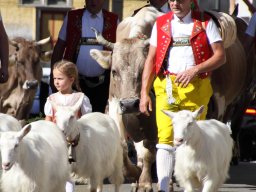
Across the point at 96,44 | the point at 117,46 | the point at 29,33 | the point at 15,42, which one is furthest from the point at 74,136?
the point at 29,33

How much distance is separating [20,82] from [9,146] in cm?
559

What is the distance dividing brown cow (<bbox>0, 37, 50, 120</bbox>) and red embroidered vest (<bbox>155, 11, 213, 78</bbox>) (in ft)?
12.8

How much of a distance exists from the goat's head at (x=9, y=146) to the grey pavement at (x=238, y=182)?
413cm

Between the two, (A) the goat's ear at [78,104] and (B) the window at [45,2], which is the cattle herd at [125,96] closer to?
(A) the goat's ear at [78,104]

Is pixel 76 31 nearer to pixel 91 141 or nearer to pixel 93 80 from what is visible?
pixel 93 80

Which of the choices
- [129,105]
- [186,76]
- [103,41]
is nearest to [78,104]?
[186,76]

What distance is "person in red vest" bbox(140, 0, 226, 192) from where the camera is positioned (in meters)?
11.3

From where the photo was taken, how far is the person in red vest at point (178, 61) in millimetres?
11258

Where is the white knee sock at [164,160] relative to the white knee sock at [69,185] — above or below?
above

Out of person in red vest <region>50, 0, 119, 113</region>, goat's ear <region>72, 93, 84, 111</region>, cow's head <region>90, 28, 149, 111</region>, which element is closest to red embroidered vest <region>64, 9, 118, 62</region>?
person in red vest <region>50, 0, 119, 113</region>

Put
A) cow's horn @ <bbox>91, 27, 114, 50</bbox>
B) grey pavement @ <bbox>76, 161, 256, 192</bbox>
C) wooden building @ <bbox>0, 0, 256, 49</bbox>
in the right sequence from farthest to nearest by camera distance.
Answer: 1. wooden building @ <bbox>0, 0, 256, 49</bbox>
2. grey pavement @ <bbox>76, 161, 256, 192</bbox>
3. cow's horn @ <bbox>91, 27, 114, 50</bbox>

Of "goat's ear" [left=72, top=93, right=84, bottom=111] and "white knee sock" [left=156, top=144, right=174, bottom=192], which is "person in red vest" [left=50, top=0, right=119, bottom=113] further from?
"white knee sock" [left=156, top=144, right=174, bottom=192]

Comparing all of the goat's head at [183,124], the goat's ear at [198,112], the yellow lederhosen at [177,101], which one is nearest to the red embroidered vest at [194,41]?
the yellow lederhosen at [177,101]

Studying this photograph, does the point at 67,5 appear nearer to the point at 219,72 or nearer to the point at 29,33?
the point at 29,33
